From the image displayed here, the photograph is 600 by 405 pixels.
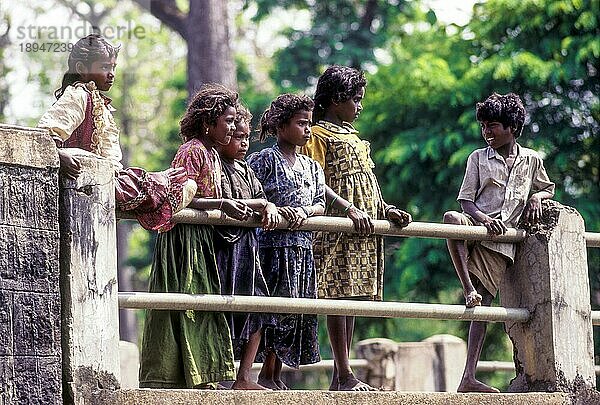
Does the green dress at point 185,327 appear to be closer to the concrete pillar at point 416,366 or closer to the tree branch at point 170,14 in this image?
the concrete pillar at point 416,366

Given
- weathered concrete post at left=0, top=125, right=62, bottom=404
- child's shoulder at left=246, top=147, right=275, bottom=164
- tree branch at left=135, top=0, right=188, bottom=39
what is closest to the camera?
weathered concrete post at left=0, top=125, right=62, bottom=404

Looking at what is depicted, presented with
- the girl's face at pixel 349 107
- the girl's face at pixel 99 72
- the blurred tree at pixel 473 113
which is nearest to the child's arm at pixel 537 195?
the girl's face at pixel 349 107

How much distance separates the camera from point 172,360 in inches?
224

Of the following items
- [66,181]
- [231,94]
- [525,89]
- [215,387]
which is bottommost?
[215,387]

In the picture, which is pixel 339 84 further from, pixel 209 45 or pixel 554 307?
pixel 209 45

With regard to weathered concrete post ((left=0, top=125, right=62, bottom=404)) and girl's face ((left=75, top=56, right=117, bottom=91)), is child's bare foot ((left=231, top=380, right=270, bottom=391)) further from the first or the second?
girl's face ((left=75, top=56, right=117, bottom=91))

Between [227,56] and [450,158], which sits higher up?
[227,56]

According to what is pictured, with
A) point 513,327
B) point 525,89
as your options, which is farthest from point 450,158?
point 513,327

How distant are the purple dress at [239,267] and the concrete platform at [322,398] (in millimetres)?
548

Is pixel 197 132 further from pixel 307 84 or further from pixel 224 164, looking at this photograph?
pixel 307 84

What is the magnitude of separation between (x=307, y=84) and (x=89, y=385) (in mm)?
14040

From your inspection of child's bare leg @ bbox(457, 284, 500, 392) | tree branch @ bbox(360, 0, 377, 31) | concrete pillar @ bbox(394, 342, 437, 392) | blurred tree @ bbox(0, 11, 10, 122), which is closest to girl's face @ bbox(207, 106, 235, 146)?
child's bare leg @ bbox(457, 284, 500, 392)

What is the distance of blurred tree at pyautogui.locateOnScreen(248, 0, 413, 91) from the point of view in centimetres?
1845

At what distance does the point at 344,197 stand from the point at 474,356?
1082 mm
